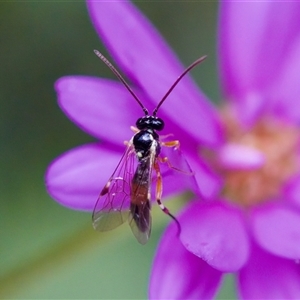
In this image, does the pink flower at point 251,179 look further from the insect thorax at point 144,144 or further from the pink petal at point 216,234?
the insect thorax at point 144,144

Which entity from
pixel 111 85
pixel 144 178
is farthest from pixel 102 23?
pixel 144 178

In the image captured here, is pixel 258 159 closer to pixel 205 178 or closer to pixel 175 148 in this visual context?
pixel 205 178

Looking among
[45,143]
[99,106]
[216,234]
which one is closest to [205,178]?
[216,234]

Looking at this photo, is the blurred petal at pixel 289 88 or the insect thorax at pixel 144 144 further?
the blurred petal at pixel 289 88

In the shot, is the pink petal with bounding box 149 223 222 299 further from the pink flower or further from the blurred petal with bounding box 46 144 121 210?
the blurred petal with bounding box 46 144 121 210

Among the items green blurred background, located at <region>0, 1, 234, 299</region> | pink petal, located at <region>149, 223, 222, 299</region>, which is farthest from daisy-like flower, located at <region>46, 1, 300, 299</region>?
green blurred background, located at <region>0, 1, 234, 299</region>

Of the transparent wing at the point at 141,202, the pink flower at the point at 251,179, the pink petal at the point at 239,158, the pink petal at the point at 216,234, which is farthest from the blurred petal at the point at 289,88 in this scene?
the transparent wing at the point at 141,202

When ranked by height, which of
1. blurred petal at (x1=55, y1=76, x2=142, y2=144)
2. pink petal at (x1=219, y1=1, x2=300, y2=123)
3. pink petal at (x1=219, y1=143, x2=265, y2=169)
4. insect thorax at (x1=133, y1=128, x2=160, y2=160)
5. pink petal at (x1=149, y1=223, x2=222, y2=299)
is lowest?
pink petal at (x1=219, y1=143, x2=265, y2=169)
